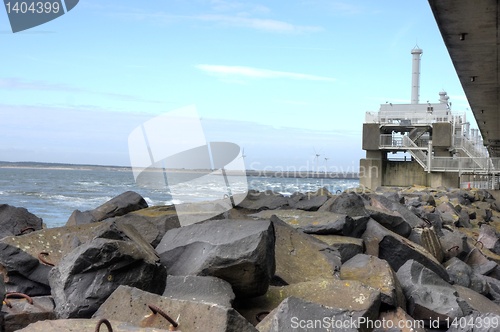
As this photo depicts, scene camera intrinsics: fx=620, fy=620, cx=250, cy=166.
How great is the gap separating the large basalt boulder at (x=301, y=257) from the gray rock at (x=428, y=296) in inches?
23.7

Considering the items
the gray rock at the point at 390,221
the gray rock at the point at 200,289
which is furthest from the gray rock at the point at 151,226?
the gray rock at the point at 390,221

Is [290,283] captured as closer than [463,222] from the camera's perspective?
Yes

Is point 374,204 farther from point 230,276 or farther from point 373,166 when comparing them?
point 373,166

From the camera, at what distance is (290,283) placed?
4824 millimetres

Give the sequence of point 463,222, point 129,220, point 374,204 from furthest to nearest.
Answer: point 463,222 < point 374,204 < point 129,220

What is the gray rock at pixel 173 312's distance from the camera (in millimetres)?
3359

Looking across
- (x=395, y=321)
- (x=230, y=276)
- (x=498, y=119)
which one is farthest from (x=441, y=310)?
(x=498, y=119)

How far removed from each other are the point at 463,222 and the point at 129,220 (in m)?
9.08

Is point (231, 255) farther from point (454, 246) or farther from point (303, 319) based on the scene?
point (454, 246)

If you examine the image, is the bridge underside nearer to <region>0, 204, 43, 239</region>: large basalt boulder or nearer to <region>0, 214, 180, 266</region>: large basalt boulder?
<region>0, 204, 43, 239</region>: large basalt boulder

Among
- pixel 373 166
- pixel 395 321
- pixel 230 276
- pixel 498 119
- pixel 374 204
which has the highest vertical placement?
pixel 230 276

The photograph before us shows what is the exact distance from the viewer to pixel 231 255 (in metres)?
4.29

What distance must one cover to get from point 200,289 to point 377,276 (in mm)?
1603

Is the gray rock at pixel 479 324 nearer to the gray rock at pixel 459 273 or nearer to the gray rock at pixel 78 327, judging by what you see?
the gray rock at pixel 78 327
